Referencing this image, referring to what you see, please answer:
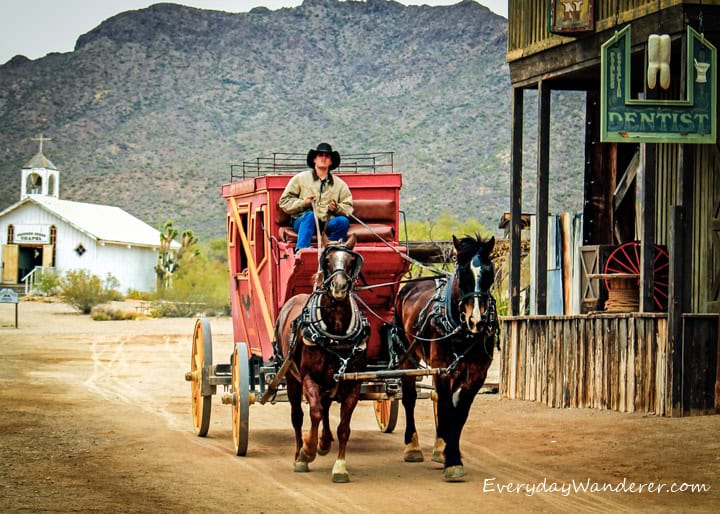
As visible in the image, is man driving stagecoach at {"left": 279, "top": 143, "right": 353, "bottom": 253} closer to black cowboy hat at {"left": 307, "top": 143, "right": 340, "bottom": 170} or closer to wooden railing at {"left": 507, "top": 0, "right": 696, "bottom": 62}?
black cowboy hat at {"left": 307, "top": 143, "right": 340, "bottom": 170}

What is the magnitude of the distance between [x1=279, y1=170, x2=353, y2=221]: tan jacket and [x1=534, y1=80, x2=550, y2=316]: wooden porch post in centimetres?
558

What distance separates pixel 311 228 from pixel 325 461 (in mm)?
2377

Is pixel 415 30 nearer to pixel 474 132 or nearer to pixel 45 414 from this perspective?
pixel 474 132

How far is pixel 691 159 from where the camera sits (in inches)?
569

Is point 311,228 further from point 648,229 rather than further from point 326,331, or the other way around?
point 648,229

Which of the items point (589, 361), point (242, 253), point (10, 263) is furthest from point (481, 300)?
point (10, 263)

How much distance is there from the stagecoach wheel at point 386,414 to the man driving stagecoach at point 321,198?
267 cm

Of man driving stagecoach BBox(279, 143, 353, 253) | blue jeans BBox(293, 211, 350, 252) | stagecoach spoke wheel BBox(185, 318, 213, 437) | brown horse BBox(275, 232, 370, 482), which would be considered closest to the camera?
brown horse BBox(275, 232, 370, 482)

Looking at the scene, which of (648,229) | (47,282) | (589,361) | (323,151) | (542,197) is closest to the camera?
(323,151)

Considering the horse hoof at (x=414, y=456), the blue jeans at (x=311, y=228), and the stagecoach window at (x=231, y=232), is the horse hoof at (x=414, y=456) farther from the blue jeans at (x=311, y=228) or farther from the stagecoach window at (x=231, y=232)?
the stagecoach window at (x=231, y=232)

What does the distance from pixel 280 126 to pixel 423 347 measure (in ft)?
268

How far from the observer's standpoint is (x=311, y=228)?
1194 cm

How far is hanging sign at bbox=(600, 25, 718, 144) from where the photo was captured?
13680 millimetres

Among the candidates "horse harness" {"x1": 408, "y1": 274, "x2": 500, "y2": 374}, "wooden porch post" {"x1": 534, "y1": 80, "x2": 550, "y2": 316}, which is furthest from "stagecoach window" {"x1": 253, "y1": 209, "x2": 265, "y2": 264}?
"wooden porch post" {"x1": 534, "y1": 80, "x2": 550, "y2": 316}
